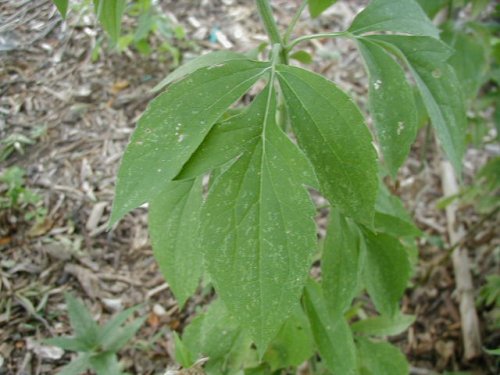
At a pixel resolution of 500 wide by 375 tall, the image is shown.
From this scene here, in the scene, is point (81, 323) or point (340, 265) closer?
point (340, 265)

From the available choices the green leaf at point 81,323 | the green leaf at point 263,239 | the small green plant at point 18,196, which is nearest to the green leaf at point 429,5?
the green leaf at point 263,239

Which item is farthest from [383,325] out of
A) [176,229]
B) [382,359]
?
[176,229]

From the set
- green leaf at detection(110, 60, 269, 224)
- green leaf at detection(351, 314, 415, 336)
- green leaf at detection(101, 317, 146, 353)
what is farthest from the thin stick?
green leaf at detection(110, 60, 269, 224)

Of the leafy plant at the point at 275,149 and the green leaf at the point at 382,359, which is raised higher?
the leafy plant at the point at 275,149

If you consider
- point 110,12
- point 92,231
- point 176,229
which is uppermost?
point 110,12

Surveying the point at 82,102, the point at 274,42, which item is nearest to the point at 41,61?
the point at 82,102

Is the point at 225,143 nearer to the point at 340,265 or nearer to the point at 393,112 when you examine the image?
the point at 393,112

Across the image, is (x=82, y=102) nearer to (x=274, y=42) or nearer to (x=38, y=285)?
(x=38, y=285)

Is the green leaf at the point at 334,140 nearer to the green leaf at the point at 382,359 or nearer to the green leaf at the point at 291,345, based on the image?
the green leaf at the point at 291,345
